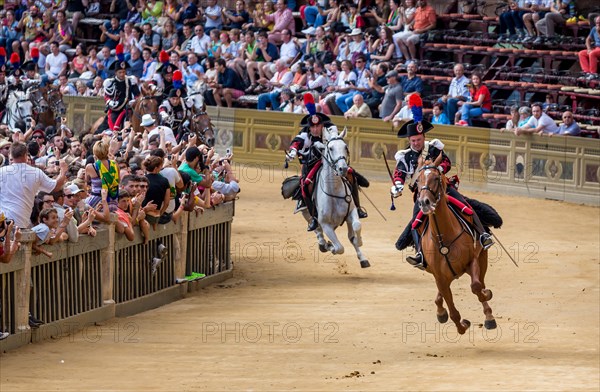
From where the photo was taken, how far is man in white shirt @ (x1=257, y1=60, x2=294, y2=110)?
32312 millimetres

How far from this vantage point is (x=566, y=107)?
28.8 meters

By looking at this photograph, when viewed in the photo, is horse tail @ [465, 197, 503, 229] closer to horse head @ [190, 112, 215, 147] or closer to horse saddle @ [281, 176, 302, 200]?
horse saddle @ [281, 176, 302, 200]

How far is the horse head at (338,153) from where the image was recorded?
18.9 m

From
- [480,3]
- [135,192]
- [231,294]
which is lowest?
[231,294]

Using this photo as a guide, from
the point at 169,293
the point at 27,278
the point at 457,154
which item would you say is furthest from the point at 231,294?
the point at 457,154

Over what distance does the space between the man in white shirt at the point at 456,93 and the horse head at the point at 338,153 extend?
10.7 metres

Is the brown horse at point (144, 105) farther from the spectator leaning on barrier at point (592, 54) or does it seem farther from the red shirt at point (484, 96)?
the spectator leaning on barrier at point (592, 54)

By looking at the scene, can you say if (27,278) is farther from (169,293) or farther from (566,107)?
(566,107)

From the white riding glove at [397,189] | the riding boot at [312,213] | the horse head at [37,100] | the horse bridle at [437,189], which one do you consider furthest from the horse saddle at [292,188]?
the horse head at [37,100]

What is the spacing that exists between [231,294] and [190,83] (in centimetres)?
1433

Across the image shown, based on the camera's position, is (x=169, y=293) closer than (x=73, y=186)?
No

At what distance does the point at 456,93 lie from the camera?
2980 cm

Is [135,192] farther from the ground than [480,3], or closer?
closer

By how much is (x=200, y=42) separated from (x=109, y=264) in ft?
59.1
